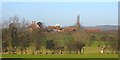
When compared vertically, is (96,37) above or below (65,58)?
above

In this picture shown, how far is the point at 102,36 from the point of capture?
9141mm

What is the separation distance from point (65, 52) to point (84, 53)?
2.41 ft

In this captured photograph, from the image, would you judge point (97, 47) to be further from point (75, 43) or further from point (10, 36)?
point (10, 36)

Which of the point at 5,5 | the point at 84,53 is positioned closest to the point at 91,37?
the point at 84,53

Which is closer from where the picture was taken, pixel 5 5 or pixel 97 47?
pixel 5 5

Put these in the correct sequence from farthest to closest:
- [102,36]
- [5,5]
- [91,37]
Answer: [91,37] → [102,36] → [5,5]

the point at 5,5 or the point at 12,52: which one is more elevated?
the point at 5,5

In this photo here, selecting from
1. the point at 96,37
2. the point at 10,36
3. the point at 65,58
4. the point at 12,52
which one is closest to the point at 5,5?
the point at 10,36

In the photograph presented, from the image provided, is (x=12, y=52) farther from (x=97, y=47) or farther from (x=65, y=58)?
(x=97, y=47)

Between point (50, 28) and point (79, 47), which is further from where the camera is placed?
point (79, 47)

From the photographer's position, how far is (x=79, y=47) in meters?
10.4

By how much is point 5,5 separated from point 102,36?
132 inches

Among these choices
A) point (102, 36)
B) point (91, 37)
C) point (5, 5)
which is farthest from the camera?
point (91, 37)

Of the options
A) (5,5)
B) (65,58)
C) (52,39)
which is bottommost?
(65,58)
